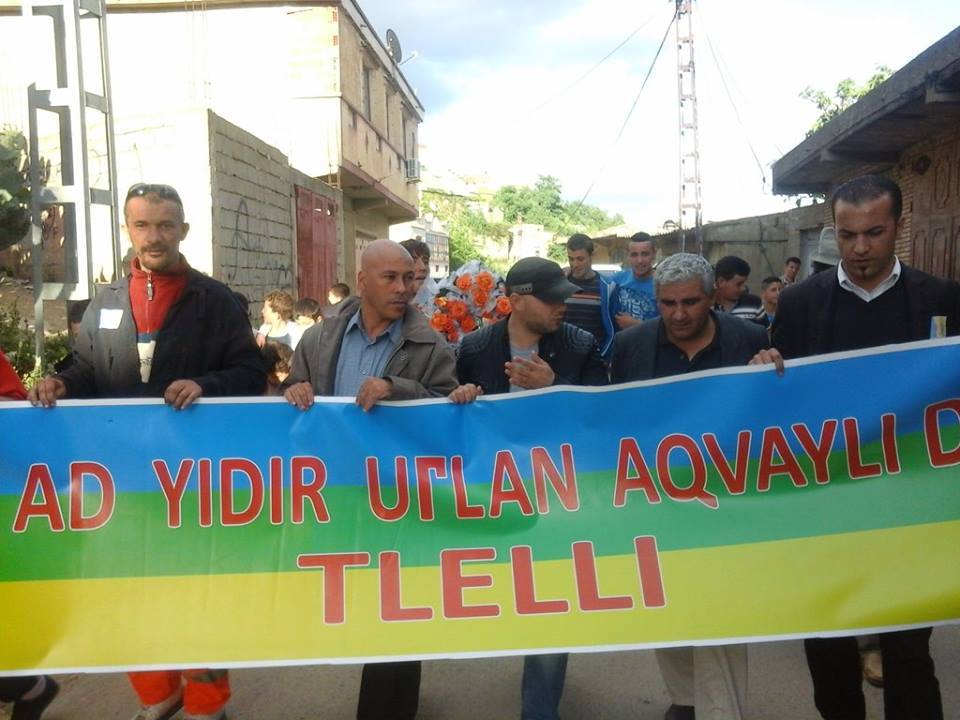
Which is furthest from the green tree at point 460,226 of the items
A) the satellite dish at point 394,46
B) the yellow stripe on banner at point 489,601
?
the yellow stripe on banner at point 489,601

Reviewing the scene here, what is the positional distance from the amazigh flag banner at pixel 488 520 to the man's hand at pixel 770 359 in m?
0.05

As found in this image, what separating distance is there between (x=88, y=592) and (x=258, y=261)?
9.81m

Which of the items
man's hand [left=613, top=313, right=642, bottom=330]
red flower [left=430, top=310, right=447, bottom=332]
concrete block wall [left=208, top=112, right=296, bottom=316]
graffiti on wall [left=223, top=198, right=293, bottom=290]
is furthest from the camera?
graffiti on wall [left=223, top=198, right=293, bottom=290]

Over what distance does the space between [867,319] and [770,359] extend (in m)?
0.39

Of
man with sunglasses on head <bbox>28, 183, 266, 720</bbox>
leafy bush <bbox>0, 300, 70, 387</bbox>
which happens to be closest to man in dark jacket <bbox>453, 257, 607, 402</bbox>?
man with sunglasses on head <bbox>28, 183, 266, 720</bbox>

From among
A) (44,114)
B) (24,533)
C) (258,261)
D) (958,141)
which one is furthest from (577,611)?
(44,114)

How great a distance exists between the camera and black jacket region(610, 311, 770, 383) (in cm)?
330

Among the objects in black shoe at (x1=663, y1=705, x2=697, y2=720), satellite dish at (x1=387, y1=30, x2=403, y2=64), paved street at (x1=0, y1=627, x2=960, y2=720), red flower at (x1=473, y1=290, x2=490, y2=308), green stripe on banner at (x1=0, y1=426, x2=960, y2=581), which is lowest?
paved street at (x1=0, y1=627, x2=960, y2=720)

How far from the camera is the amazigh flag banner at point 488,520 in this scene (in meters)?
3.08

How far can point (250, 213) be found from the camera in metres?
12.1

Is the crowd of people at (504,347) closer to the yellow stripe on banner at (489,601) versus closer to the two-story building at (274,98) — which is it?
the yellow stripe on banner at (489,601)

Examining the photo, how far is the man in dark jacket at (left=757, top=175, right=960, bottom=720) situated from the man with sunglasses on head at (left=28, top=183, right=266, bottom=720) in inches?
73.9

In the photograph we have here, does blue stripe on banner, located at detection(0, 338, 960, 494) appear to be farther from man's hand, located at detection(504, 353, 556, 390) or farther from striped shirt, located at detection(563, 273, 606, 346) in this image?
striped shirt, located at detection(563, 273, 606, 346)

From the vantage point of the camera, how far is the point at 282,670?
13.6 feet
